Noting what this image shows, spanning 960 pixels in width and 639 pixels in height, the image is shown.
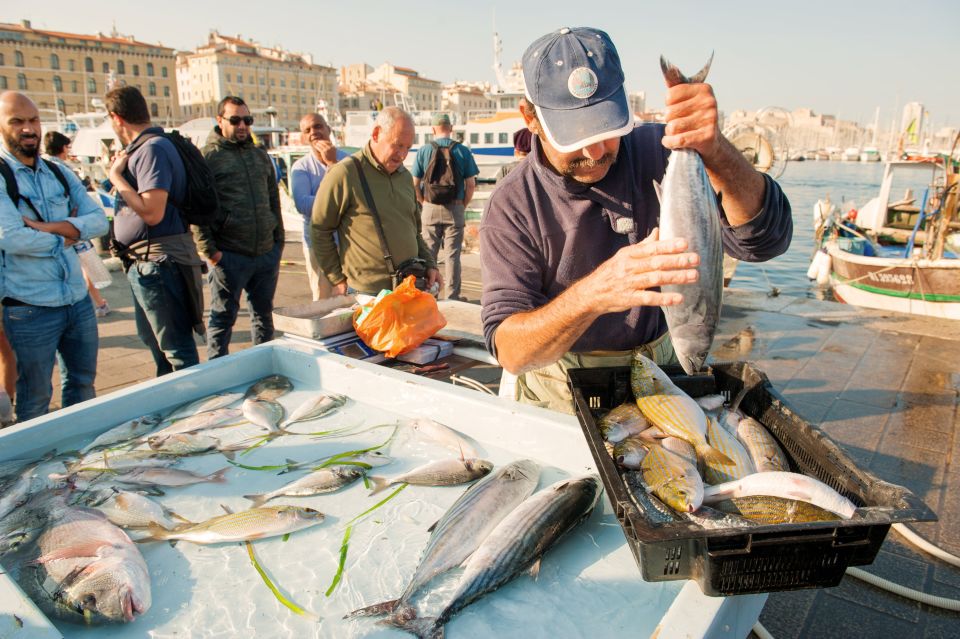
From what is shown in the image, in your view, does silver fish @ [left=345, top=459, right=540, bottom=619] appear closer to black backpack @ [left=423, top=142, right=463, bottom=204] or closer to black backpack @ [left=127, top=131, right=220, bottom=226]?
black backpack @ [left=127, top=131, right=220, bottom=226]

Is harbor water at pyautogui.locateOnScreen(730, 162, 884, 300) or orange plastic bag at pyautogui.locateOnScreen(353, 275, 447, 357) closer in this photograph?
orange plastic bag at pyautogui.locateOnScreen(353, 275, 447, 357)

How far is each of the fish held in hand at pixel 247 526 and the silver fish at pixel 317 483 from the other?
0.11 m

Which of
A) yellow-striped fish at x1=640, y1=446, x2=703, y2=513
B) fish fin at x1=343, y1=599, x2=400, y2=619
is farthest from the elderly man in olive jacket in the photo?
yellow-striped fish at x1=640, y1=446, x2=703, y2=513

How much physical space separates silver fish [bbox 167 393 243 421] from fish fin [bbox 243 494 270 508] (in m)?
0.84

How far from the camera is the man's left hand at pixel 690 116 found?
5.39 ft

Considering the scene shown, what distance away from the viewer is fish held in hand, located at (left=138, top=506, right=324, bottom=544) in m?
1.78

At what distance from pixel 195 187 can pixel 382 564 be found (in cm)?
361

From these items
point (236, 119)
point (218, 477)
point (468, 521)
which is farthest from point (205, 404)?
point (236, 119)

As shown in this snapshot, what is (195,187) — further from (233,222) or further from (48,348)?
(48,348)

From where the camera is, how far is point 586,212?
2176 mm

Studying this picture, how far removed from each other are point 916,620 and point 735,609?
171cm

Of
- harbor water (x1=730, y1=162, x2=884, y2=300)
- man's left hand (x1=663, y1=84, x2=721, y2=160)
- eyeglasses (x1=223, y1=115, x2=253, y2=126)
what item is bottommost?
harbor water (x1=730, y1=162, x2=884, y2=300)

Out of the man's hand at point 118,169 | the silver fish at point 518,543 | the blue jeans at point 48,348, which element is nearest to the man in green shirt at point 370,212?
the man's hand at point 118,169

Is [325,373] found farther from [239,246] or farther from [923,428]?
[923,428]
